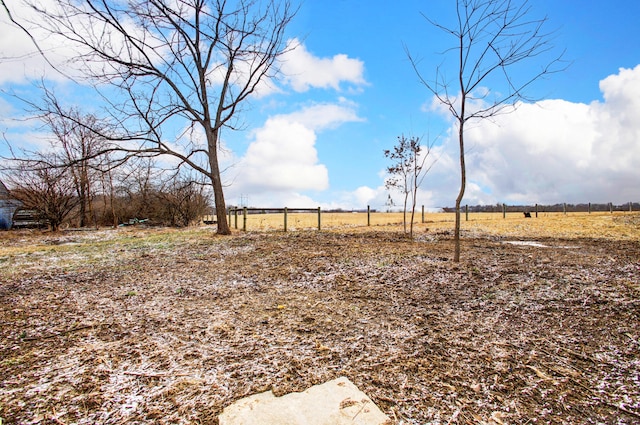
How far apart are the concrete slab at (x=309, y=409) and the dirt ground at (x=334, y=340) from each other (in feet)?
0.27

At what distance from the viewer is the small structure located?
1457cm

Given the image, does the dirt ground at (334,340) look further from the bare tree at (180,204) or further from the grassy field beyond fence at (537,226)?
the bare tree at (180,204)

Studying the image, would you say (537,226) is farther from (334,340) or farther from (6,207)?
(6,207)

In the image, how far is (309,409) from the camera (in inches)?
72.4

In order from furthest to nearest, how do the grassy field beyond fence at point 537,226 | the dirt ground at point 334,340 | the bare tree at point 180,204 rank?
the bare tree at point 180,204
the grassy field beyond fence at point 537,226
the dirt ground at point 334,340

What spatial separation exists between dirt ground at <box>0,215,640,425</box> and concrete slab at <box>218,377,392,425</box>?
0.27ft

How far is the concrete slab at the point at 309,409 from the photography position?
1.74m

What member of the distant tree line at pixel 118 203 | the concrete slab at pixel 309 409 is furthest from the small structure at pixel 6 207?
the concrete slab at pixel 309 409

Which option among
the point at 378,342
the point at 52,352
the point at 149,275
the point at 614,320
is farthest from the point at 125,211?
the point at 614,320

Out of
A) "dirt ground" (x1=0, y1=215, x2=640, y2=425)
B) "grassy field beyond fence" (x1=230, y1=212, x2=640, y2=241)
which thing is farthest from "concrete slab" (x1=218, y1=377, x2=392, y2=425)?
"grassy field beyond fence" (x1=230, y1=212, x2=640, y2=241)

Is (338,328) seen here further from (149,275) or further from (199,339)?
(149,275)

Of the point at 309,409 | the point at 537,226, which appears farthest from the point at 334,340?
the point at 537,226

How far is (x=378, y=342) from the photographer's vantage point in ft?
8.93

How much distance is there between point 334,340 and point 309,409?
944 millimetres
